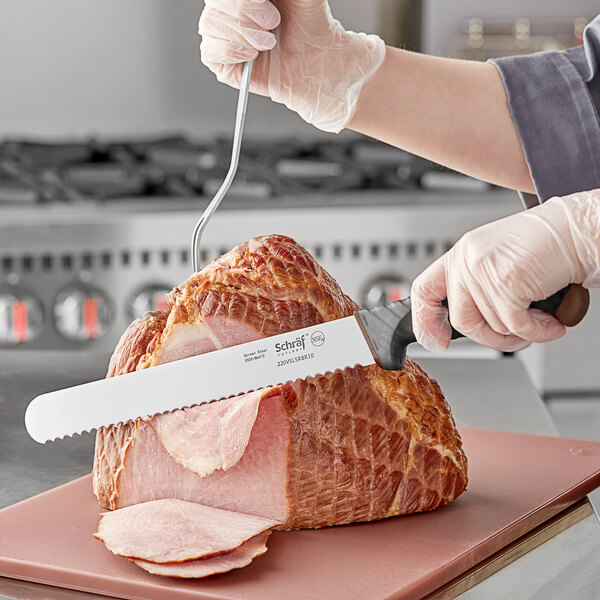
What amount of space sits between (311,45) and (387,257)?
0.82 m

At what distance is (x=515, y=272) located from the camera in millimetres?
968

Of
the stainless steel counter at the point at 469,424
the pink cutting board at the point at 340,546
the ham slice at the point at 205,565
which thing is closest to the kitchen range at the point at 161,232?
the stainless steel counter at the point at 469,424

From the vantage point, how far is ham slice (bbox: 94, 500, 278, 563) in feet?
3.11

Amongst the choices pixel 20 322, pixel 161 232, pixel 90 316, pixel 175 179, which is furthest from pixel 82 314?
pixel 175 179

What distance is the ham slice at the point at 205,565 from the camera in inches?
36.2

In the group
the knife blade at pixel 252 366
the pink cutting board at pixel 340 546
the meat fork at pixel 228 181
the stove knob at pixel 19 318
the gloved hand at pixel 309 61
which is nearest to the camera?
the pink cutting board at pixel 340 546

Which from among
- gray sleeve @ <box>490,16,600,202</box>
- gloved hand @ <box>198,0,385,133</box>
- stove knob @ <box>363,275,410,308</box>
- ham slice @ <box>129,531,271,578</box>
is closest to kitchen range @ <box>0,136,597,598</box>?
stove knob @ <box>363,275,410,308</box>

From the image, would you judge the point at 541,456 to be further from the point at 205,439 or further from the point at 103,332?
the point at 103,332

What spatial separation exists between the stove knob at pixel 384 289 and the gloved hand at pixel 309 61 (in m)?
0.74

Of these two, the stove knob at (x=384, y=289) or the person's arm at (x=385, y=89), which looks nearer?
the person's arm at (x=385, y=89)

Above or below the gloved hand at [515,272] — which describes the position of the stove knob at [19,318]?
below

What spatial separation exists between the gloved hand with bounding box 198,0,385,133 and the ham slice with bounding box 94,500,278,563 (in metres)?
0.66

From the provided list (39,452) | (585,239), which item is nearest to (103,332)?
(39,452)

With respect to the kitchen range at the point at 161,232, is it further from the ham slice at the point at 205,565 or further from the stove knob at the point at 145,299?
the ham slice at the point at 205,565
